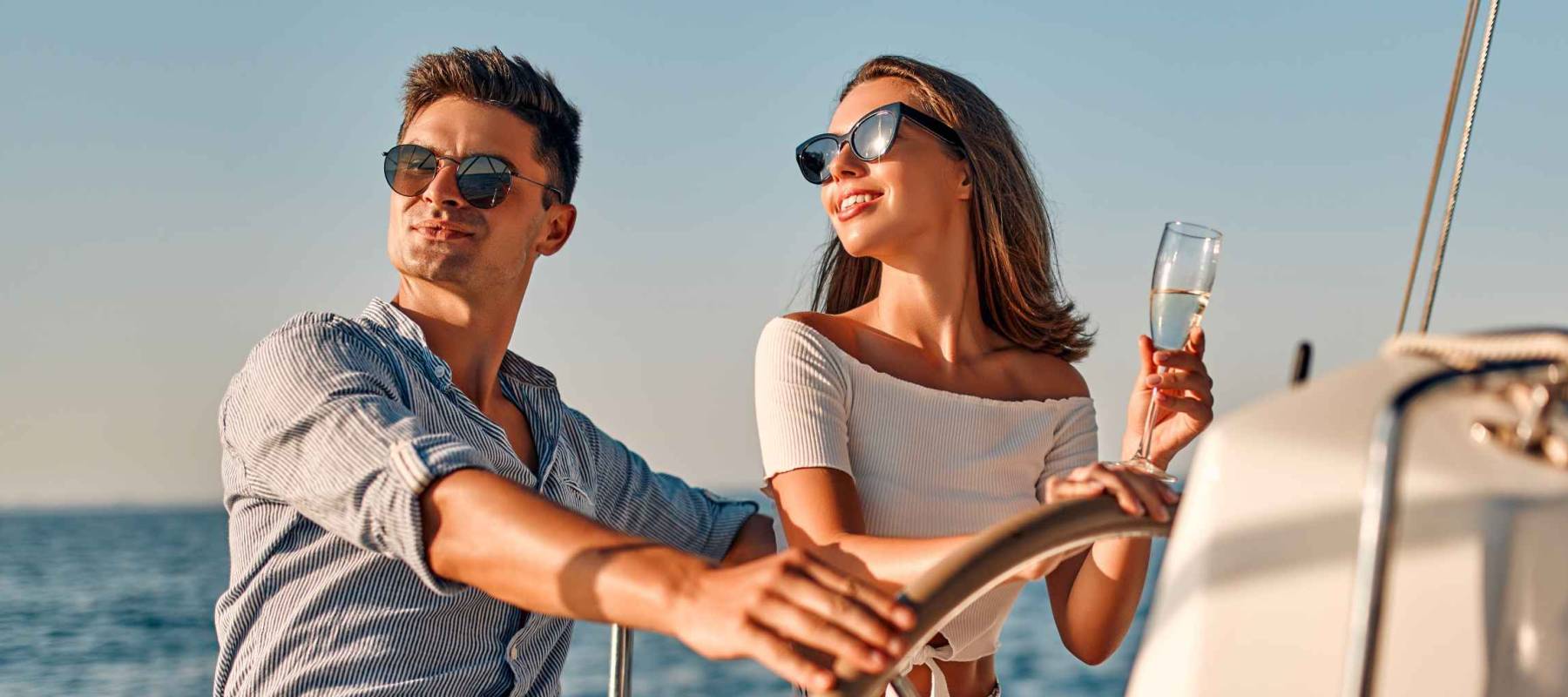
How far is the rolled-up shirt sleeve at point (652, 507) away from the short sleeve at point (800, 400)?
0.42 m

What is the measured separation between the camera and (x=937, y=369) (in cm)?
281

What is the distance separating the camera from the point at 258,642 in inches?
94.4

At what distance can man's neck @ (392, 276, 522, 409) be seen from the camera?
9.04 feet

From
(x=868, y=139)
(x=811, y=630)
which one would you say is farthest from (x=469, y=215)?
(x=811, y=630)

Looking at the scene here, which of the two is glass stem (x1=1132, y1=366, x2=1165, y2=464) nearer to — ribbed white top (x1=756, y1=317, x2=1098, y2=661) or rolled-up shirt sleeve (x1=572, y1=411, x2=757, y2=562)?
ribbed white top (x1=756, y1=317, x2=1098, y2=661)

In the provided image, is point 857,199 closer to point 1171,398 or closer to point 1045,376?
point 1045,376

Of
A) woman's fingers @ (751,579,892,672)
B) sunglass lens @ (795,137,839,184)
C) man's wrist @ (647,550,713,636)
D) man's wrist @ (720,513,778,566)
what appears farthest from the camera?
man's wrist @ (720,513,778,566)

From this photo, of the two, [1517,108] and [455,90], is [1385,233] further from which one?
[455,90]

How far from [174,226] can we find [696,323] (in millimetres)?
24477

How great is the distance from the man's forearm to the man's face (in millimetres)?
1066

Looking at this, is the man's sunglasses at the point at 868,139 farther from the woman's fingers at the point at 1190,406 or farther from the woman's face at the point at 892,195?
the woman's fingers at the point at 1190,406

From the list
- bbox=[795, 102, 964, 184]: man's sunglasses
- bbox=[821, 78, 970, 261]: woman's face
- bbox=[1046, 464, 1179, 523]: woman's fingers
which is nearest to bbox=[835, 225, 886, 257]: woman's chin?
bbox=[821, 78, 970, 261]: woman's face

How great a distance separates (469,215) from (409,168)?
5.9 inches

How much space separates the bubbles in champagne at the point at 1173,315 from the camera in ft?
7.25
